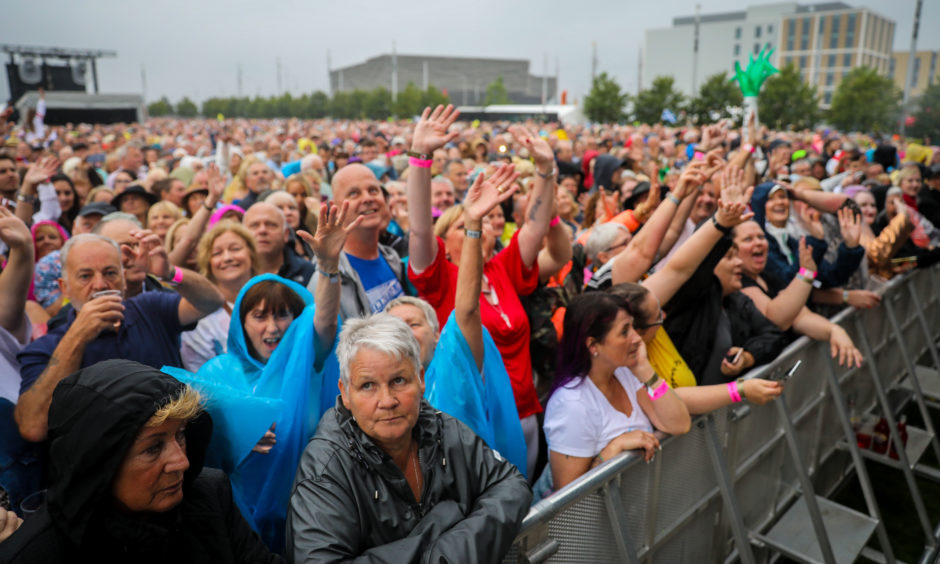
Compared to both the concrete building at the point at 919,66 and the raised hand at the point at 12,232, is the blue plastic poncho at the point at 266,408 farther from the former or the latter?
the concrete building at the point at 919,66

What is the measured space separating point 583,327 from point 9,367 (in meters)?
2.50

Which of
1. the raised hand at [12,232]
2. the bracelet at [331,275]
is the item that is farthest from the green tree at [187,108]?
the bracelet at [331,275]

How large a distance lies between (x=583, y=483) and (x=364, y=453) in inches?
32.4

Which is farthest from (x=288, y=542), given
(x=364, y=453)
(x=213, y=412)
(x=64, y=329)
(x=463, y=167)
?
(x=463, y=167)

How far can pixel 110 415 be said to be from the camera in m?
1.36

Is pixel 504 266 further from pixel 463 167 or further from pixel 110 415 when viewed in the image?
pixel 463 167

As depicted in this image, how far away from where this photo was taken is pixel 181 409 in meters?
1.48

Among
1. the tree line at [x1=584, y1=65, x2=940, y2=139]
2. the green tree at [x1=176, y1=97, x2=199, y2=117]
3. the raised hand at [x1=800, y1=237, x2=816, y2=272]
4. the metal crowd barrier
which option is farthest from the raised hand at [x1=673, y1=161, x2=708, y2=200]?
the green tree at [x1=176, y1=97, x2=199, y2=117]

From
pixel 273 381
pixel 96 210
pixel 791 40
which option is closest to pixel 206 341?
pixel 273 381

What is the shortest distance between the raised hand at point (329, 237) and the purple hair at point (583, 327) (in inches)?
41.2

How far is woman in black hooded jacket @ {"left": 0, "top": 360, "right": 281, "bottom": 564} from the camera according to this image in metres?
1.32

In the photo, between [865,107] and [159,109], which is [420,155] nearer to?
[865,107]

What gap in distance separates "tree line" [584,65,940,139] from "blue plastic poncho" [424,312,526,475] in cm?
3098

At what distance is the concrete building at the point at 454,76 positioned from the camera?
341 ft
